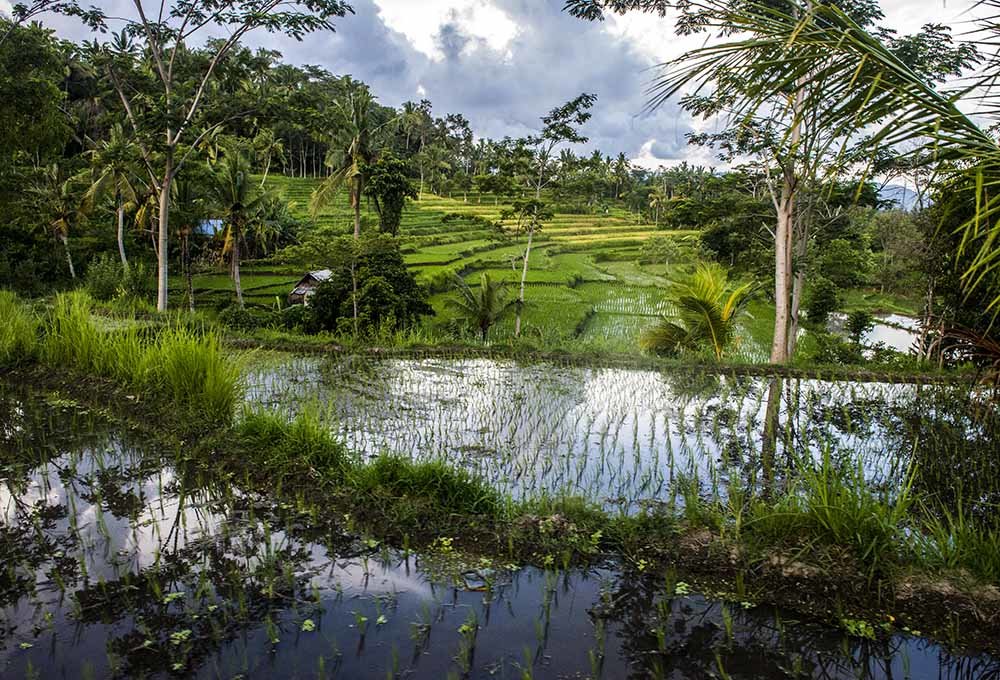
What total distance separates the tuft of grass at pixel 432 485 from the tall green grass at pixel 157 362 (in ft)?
5.29

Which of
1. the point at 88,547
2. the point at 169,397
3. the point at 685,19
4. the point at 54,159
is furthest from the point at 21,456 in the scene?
the point at 54,159

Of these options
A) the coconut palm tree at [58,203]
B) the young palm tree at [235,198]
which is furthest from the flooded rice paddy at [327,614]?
the coconut palm tree at [58,203]

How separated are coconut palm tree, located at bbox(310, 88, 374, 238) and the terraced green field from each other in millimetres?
1666

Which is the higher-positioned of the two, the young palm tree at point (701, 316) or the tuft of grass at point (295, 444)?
the young palm tree at point (701, 316)

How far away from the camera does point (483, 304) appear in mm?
12945

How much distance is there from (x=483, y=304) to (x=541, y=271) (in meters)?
8.50

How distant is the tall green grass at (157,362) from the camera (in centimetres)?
479

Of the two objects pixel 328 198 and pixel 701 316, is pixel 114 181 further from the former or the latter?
pixel 701 316

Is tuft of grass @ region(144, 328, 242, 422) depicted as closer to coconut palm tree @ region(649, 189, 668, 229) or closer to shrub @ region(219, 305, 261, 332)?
shrub @ region(219, 305, 261, 332)

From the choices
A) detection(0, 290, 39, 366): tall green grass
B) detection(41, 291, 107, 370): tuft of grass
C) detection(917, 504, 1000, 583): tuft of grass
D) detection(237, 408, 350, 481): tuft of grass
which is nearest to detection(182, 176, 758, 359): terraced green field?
detection(237, 408, 350, 481): tuft of grass

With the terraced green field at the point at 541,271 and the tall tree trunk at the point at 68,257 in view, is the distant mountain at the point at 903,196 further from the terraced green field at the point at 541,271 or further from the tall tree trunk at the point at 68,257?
the tall tree trunk at the point at 68,257

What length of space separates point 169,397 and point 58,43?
13452mm

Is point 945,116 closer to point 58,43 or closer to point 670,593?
point 670,593

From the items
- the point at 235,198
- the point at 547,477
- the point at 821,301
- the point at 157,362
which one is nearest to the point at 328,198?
the point at 235,198
